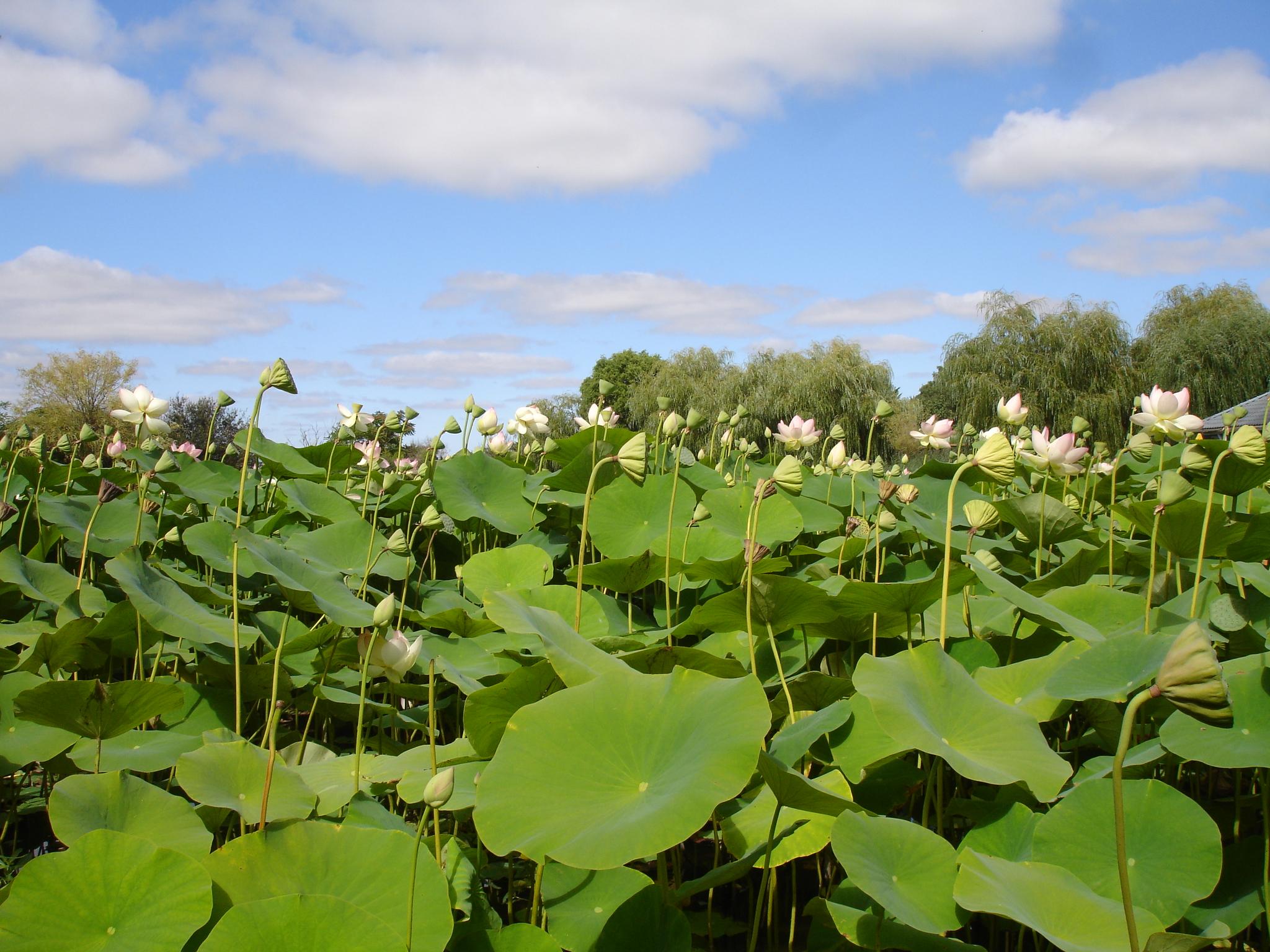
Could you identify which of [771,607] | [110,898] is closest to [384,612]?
[110,898]

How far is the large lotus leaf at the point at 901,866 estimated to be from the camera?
0.77 metres

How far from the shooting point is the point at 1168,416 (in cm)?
193

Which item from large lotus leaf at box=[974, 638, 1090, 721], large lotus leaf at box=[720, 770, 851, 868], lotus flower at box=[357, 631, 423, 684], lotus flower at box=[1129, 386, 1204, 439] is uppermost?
lotus flower at box=[1129, 386, 1204, 439]

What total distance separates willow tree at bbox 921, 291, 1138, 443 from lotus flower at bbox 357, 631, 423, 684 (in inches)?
708

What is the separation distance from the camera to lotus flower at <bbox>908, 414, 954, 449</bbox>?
2539 millimetres

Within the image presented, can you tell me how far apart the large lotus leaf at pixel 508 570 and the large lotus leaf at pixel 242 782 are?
746 mm

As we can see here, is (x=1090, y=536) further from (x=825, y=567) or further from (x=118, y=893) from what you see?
(x=118, y=893)

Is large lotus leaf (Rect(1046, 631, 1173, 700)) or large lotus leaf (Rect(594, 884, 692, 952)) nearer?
large lotus leaf (Rect(594, 884, 692, 952))

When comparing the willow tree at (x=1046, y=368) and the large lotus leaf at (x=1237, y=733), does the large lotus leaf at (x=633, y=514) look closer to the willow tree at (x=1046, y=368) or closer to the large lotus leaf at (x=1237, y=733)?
the large lotus leaf at (x=1237, y=733)

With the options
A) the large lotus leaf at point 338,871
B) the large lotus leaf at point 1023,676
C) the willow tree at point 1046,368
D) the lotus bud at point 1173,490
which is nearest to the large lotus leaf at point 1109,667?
the large lotus leaf at point 1023,676

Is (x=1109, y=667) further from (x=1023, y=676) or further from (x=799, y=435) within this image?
(x=799, y=435)

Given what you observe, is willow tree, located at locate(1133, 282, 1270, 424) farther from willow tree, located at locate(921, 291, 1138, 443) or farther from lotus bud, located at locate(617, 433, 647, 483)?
lotus bud, located at locate(617, 433, 647, 483)

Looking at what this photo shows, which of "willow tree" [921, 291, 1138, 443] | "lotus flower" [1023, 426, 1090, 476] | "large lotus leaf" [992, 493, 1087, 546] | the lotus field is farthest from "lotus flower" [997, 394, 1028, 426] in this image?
"willow tree" [921, 291, 1138, 443]

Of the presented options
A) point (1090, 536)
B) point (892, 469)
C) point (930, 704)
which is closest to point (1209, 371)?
point (892, 469)
